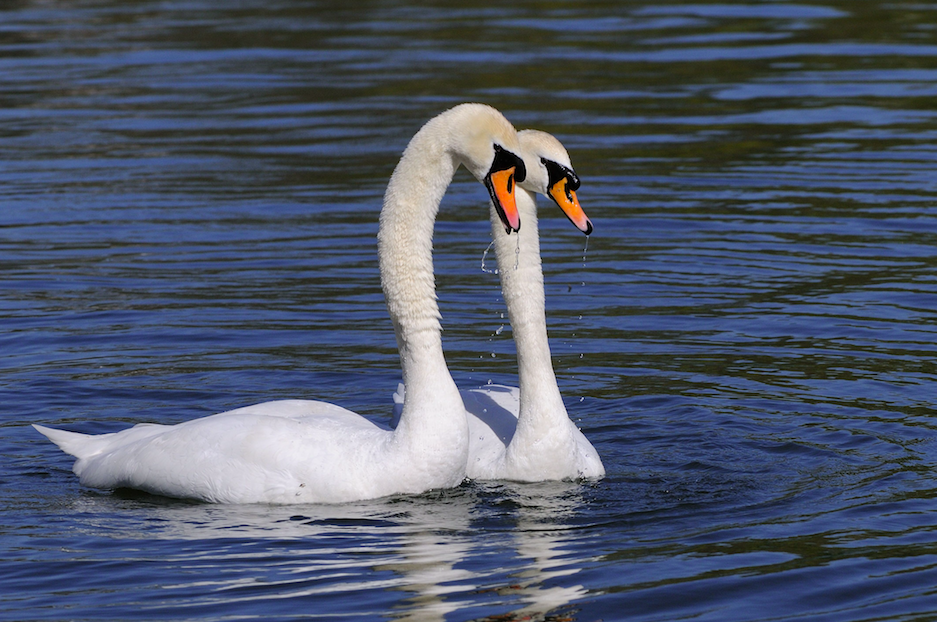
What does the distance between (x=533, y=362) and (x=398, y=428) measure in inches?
35.4

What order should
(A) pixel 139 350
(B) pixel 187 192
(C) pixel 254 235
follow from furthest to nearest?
(B) pixel 187 192, (C) pixel 254 235, (A) pixel 139 350

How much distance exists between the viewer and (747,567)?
698cm

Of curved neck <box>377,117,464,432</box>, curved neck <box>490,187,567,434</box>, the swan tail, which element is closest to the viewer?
curved neck <box>377,117,464,432</box>

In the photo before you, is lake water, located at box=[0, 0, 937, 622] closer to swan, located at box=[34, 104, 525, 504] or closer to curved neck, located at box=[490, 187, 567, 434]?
swan, located at box=[34, 104, 525, 504]

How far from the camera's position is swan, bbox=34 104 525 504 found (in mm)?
7781

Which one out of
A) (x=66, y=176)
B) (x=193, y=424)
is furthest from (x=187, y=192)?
(x=193, y=424)

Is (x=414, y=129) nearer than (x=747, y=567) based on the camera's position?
No

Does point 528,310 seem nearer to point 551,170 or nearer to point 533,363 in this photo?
point 533,363

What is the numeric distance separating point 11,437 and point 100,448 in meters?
1.06

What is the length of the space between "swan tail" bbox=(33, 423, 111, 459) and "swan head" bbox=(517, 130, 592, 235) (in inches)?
Result: 102

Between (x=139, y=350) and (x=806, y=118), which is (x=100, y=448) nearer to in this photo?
(x=139, y=350)

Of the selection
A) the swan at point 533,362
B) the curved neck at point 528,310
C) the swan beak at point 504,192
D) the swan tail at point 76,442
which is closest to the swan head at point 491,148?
the swan beak at point 504,192

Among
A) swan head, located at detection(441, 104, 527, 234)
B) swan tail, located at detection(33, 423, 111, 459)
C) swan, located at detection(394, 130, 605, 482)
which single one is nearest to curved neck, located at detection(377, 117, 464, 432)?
swan head, located at detection(441, 104, 527, 234)

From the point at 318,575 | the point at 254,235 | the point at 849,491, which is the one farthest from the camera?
the point at 254,235
